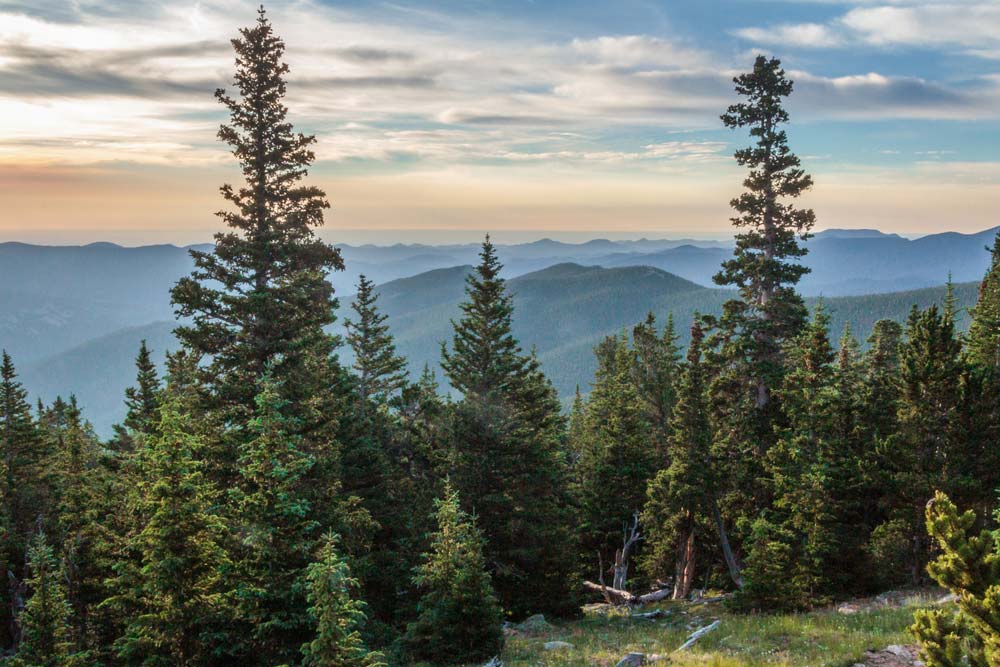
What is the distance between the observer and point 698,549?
114ft

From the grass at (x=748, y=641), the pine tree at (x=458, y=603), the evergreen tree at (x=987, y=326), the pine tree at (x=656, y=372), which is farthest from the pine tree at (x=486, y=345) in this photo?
the evergreen tree at (x=987, y=326)

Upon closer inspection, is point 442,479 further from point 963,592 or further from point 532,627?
point 963,592

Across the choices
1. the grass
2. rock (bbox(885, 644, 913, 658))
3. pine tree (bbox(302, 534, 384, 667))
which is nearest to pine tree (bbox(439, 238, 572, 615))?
the grass

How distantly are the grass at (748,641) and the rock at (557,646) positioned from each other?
0.65 ft

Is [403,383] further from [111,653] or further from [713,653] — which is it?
[713,653]

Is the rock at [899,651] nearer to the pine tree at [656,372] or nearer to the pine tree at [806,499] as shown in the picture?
the pine tree at [806,499]

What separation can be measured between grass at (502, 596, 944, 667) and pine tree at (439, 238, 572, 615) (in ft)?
17.4

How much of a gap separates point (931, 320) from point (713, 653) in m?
13.8

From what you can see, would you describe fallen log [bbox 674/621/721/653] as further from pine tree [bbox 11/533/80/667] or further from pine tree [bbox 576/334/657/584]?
pine tree [bbox 11/533/80/667]

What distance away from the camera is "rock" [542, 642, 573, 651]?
1933 cm

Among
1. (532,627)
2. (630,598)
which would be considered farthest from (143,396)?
(630,598)

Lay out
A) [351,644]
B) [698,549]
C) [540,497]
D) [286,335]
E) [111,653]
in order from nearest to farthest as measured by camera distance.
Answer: [351,644] < [286,335] < [111,653] < [540,497] < [698,549]

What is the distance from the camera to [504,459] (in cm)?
2978

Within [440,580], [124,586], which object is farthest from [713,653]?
[124,586]
